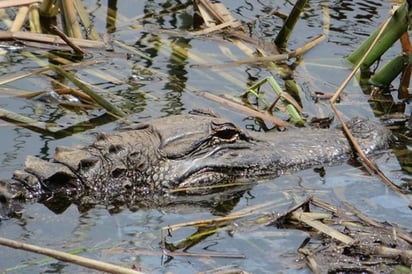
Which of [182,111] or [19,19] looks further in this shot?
[19,19]

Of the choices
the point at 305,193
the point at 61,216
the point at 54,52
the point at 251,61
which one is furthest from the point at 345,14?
the point at 61,216

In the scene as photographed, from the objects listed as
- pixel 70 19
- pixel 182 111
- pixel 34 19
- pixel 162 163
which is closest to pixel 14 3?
pixel 70 19

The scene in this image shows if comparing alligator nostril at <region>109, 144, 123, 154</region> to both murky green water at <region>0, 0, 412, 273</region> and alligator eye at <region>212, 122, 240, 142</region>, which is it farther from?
alligator eye at <region>212, 122, 240, 142</region>

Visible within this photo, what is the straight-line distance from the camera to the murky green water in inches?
222

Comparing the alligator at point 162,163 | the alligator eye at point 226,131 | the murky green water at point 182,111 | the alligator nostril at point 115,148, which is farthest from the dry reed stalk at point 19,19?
the alligator eye at point 226,131

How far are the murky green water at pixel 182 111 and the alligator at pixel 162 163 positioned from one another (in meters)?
0.15

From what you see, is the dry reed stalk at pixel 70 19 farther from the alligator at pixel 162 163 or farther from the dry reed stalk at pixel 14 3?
the alligator at pixel 162 163

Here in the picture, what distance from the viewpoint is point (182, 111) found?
7.82 m

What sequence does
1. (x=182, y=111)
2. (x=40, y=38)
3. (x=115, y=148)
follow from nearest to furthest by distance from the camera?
(x=115, y=148) < (x=182, y=111) < (x=40, y=38)

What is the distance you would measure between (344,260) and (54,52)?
12.9 feet

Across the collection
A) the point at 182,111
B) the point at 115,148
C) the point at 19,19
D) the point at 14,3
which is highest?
the point at 14,3

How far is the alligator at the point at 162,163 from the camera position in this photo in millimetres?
6367

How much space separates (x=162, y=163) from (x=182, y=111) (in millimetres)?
1279

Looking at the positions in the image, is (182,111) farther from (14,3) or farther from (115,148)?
(14,3)
